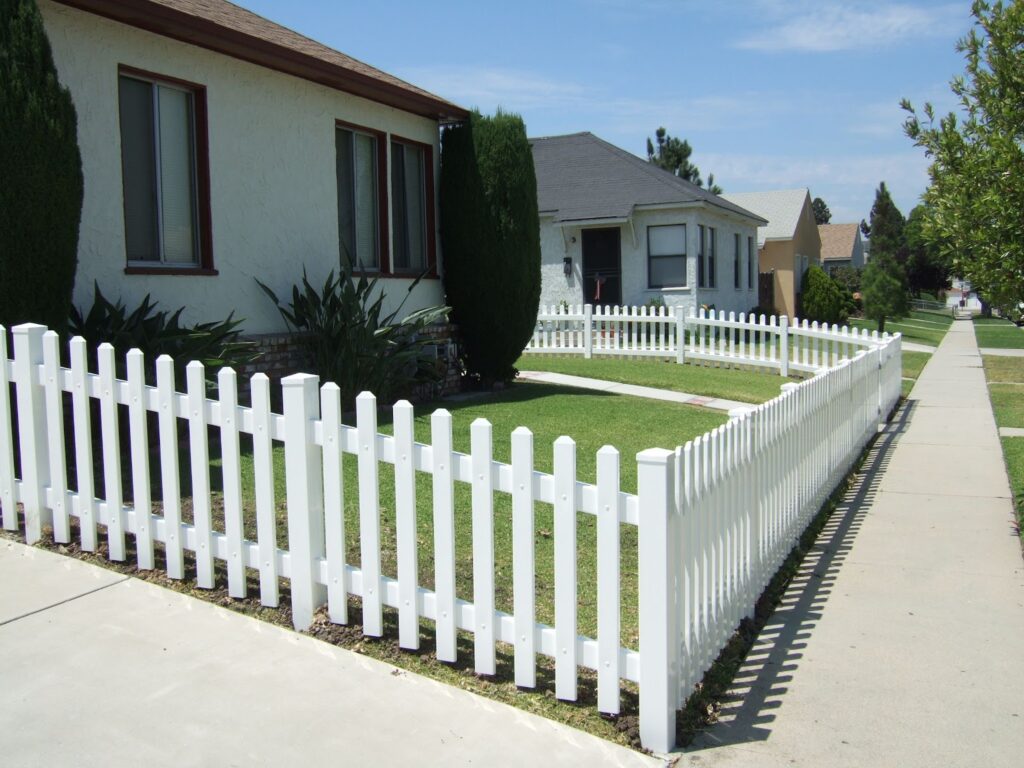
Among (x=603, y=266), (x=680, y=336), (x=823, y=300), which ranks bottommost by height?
(x=680, y=336)

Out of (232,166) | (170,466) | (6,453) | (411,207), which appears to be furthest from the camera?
(411,207)

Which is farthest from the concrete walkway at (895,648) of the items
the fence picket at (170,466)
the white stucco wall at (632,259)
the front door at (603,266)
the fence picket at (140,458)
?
the front door at (603,266)

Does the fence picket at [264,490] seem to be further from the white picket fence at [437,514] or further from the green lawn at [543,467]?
the green lawn at [543,467]

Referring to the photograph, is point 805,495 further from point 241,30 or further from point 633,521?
point 241,30

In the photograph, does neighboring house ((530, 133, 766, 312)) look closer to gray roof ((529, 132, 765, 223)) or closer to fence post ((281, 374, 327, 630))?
gray roof ((529, 132, 765, 223))

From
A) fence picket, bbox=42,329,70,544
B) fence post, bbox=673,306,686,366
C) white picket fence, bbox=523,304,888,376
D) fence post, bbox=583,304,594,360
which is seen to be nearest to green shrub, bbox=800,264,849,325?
white picket fence, bbox=523,304,888,376

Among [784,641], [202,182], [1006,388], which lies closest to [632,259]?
[1006,388]

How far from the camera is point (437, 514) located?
156 inches

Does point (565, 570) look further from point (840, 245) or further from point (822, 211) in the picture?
point (822, 211)

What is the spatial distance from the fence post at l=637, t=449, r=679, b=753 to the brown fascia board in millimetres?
6149

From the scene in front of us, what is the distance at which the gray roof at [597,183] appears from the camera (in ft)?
78.7

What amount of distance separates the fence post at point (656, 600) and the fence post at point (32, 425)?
3.43 m

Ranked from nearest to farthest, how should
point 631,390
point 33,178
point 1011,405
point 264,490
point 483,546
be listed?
point 483,546 < point 264,490 < point 33,178 < point 631,390 < point 1011,405

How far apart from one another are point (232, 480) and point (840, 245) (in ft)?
221
